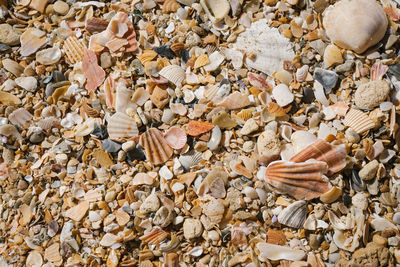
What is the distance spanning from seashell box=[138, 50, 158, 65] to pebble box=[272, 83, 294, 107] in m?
0.55

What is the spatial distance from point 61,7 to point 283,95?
1152 millimetres

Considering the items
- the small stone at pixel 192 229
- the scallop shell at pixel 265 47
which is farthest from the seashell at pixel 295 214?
the scallop shell at pixel 265 47

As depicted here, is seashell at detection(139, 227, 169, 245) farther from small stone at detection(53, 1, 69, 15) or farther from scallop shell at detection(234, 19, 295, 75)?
small stone at detection(53, 1, 69, 15)

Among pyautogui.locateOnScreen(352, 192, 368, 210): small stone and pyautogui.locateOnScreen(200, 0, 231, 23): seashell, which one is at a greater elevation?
pyautogui.locateOnScreen(200, 0, 231, 23): seashell

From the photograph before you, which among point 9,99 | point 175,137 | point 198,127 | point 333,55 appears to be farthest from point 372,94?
point 9,99

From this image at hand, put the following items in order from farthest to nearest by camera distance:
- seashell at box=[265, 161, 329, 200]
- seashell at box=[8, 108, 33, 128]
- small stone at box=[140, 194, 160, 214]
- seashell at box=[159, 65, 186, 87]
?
seashell at box=[8, 108, 33, 128]
seashell at box=[159, 65, 186, 87]
small stone at box=[140, 194, 160, 214]
seashell at box=[265, 161, 329, 200]

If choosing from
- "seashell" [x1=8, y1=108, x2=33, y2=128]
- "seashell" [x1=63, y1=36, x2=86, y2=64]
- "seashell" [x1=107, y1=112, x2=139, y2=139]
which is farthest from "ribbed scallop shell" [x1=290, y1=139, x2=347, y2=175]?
"seashell" [x1=8, y1=108, x2=33, y2=128]

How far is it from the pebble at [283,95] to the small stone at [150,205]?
0.62 metres

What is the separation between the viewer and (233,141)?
1.52 metres

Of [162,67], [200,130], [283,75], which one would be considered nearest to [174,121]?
[200,130]

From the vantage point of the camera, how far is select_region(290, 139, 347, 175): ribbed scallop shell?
1376 mm

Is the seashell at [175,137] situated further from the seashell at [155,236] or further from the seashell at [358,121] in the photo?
the seashell at [358,121]

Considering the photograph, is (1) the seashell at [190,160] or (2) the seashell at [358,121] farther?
(1) the seashell at [190,160]

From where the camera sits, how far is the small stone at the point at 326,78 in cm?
149
